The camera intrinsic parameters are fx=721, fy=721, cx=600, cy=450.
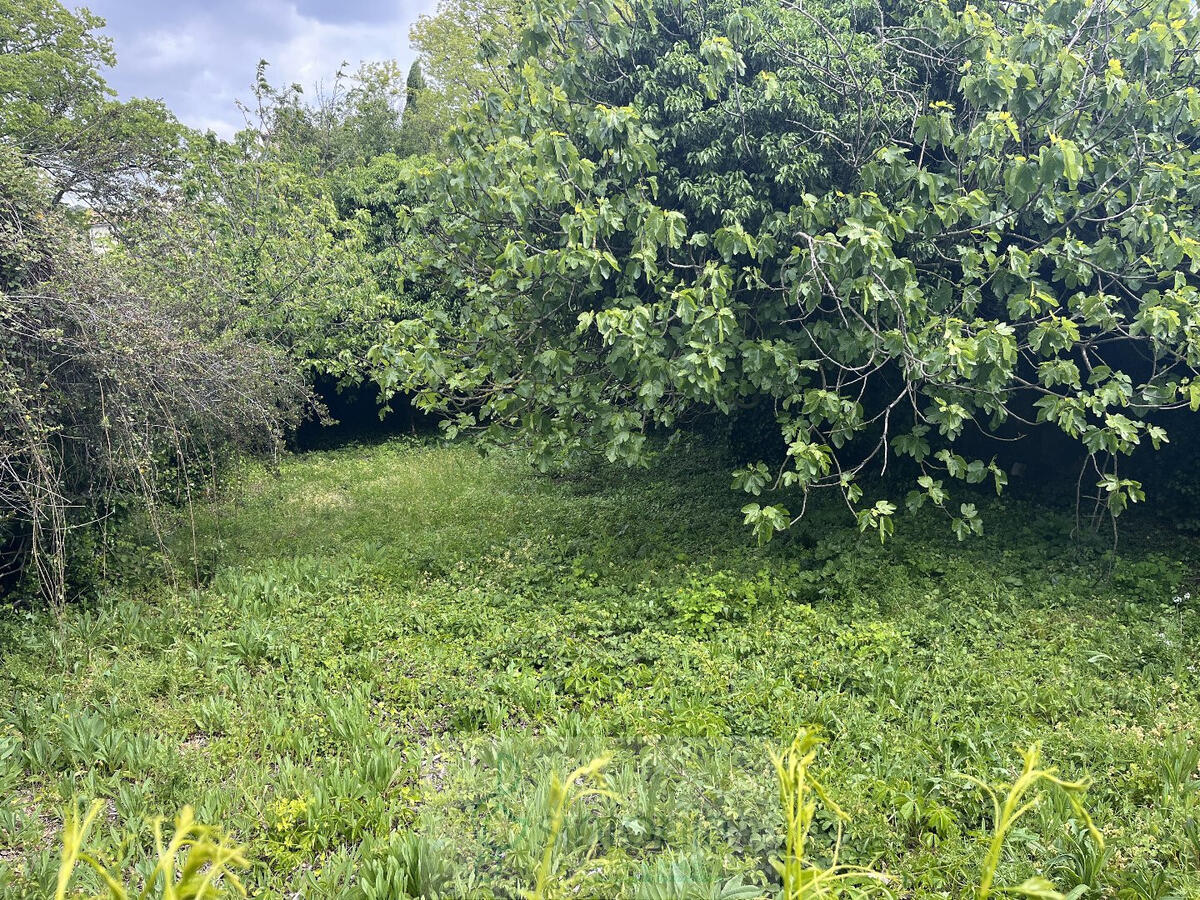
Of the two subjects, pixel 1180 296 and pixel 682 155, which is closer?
pixel 1180 296

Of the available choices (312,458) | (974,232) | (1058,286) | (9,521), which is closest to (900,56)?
(974,232)

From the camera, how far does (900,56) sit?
499 centimetres

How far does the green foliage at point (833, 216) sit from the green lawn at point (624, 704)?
2.31 feet

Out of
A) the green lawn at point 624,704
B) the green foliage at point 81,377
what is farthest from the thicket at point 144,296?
the green lawn at point 624,704

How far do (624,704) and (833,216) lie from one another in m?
3.48

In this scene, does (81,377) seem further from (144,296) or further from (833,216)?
(833,216)

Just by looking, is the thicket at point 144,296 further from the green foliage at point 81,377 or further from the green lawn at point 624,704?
the green lawn at point 624,704

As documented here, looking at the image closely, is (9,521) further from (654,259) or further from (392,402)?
(392,402)

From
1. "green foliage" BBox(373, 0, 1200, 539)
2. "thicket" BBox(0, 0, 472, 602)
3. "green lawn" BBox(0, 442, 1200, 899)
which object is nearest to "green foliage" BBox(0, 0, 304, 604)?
"thicket" BBox(0, 0, 472, 602)

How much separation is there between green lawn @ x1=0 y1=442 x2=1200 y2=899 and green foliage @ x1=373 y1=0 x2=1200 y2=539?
0.70 meters

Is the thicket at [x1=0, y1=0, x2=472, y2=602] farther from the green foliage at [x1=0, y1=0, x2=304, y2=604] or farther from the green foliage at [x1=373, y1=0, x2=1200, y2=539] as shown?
the green foliage at [x1=373, y1=0, x2=1200, y2=539]

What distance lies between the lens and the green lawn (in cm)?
242

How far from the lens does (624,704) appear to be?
3447mm

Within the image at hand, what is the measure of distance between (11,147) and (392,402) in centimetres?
1031
